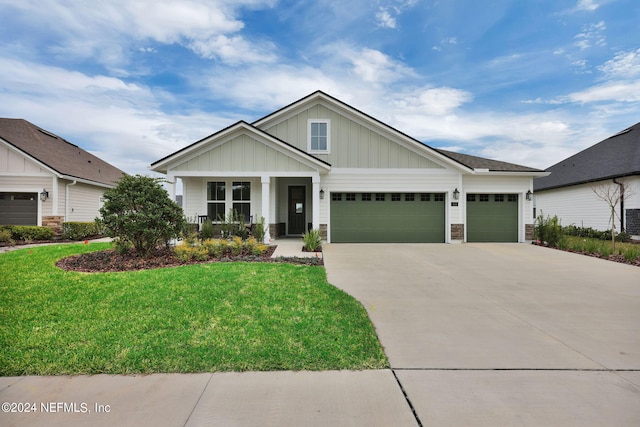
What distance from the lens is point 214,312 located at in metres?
4.21

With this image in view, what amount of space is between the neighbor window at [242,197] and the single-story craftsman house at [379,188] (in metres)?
0.04

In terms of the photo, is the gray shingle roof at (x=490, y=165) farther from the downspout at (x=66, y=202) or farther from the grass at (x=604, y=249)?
the downspout at (x=66, y=202)

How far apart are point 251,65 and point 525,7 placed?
428 inches

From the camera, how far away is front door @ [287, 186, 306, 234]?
14820mm

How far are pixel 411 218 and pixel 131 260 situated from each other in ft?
34.5

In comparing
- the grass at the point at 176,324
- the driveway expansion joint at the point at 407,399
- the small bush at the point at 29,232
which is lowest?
the driveway expansion joint at the point at 407,399

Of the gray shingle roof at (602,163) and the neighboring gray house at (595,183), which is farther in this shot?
the gray shingle roof at (602,163)

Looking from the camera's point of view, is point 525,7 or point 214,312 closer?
point 214,312

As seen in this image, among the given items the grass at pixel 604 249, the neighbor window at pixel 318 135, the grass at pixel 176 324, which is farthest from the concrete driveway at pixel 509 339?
the neighbor window at pixel 318 135

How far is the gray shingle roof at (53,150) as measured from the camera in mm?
14219

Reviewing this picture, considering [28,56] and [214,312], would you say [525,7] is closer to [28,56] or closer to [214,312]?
[214,312]

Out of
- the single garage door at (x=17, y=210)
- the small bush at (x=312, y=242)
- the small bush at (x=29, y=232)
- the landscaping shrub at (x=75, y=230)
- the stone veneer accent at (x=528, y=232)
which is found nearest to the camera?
the small bush at (x=312, y=242)

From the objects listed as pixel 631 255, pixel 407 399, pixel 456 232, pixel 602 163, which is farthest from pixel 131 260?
pixel 602 163

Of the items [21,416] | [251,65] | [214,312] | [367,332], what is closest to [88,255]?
[214,312]
